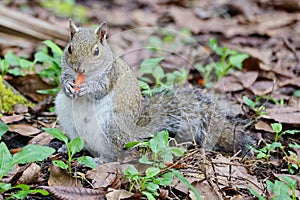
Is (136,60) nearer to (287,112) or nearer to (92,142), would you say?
(287,112)

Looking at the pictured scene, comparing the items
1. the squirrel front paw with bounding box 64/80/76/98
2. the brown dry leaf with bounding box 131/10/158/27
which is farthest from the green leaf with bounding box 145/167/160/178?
the brown dry leaf with bounding box 131/10/158/27

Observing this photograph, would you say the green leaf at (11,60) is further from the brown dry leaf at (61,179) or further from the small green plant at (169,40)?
the small green plant at (169,40)

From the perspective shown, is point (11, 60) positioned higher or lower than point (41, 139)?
higher

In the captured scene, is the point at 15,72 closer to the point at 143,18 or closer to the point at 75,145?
the point at 75,145

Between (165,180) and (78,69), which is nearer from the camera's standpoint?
(165,180)

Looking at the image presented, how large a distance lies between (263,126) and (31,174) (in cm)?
168

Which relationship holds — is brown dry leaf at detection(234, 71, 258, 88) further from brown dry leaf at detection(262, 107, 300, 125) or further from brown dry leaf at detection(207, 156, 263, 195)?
brown dry leaf at detection(207, 156, 263, 195)

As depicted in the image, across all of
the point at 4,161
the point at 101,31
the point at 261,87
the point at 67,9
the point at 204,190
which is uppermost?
the point at 67,9

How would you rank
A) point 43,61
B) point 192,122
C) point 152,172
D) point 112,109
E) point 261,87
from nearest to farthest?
point 152,172, point 112,109, point 192,122, point 43,61, point 261,87

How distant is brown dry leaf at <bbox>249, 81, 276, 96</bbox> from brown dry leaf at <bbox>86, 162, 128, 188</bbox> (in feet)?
6.12

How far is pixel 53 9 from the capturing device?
23.8ft

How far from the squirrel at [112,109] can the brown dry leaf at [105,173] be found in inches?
6.7

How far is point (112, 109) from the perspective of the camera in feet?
10.6

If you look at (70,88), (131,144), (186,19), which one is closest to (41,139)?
(70,88)
